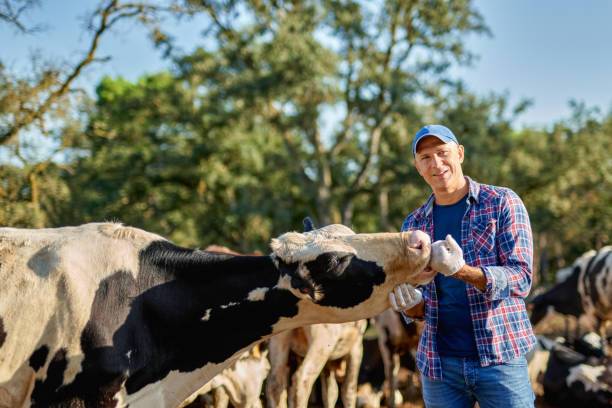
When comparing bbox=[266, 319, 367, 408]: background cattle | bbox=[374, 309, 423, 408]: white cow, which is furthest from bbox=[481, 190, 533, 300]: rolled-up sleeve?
bbox=[374, 309, 423, 408]: white cow

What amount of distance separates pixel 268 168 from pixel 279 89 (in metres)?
8.42

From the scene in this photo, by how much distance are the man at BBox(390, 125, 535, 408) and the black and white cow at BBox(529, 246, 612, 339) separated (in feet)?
31.3

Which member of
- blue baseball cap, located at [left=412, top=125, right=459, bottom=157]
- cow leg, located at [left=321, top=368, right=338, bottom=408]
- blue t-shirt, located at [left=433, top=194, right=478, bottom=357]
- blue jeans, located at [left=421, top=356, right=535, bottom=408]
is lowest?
cow leg, located at [left=321, top=368, right=338, bottom=408]

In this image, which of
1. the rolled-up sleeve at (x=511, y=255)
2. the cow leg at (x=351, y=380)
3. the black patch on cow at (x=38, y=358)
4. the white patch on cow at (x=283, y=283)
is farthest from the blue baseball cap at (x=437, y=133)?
the cow leg at (x=351, y=380)

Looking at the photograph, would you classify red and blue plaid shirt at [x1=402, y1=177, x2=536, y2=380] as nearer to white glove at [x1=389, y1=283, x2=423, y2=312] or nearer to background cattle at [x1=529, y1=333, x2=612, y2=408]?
white glove at [x1=389, y1=283, x2=423, y2=312]

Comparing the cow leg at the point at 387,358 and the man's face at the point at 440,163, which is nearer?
the man's face at the point at 440,163

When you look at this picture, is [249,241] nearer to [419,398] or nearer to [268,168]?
[268,168]

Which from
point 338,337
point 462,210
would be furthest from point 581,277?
point 462,210

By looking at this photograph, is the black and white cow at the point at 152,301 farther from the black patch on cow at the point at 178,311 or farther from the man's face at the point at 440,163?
the man's face at the point at 440,163

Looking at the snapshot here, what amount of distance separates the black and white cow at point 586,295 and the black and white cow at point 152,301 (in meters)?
10.2

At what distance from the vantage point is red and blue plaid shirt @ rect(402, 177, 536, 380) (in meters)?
2.66

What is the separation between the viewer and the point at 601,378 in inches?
268

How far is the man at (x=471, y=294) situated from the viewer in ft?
8.66

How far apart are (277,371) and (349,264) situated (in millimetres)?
3531
